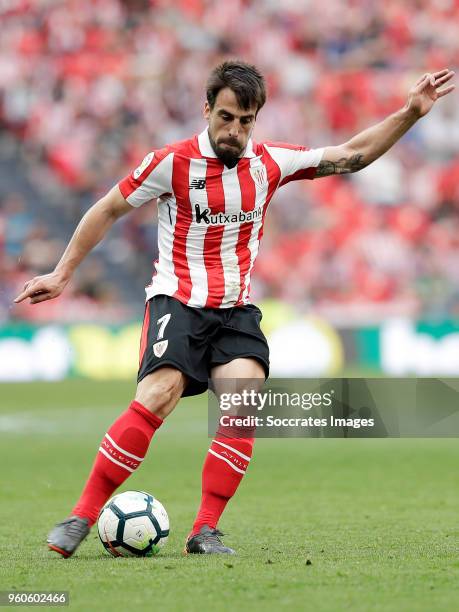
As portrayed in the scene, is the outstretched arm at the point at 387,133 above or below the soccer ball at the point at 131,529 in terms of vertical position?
above

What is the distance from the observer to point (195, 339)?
4.94 m

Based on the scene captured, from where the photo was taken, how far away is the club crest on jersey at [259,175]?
5090mm

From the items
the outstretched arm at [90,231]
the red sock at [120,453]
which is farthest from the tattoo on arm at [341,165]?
the red sock at [120,453]

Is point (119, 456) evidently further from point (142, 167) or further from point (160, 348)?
point (142, 167)

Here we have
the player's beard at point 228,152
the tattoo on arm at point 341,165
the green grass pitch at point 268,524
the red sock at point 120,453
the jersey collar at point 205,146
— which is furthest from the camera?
the tattoo on arm at point 341,165

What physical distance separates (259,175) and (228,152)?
236mm

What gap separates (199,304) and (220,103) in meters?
0.86

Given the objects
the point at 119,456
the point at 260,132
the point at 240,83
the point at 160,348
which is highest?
the point at 260,132

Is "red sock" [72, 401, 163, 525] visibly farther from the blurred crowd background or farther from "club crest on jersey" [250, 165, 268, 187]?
the blurred crowd background

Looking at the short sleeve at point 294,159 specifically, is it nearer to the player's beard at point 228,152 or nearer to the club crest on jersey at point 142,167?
the player's beard at point 228,152

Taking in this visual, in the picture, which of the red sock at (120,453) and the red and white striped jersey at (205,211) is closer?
the red sock at (120,453)

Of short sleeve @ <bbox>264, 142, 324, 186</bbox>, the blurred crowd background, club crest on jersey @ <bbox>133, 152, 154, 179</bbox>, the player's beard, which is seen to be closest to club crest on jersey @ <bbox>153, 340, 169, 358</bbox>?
club crest on jersey @ <bbox>133, 152, 154, 179</bbox>

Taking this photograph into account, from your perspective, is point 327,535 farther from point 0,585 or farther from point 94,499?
point 0,585

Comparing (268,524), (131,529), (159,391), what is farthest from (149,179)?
(268,524)
